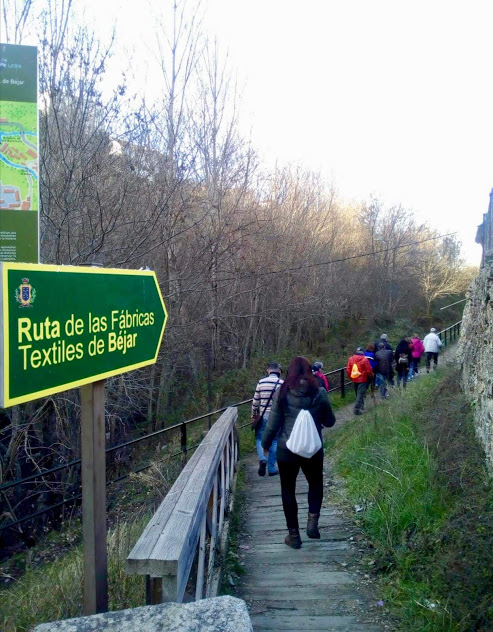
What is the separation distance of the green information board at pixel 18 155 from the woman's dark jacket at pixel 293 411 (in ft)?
8.58

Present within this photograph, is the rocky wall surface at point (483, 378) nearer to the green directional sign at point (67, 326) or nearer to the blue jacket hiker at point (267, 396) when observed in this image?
the blue jacket hiker at point (267, 396)

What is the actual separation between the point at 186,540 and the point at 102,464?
64cm

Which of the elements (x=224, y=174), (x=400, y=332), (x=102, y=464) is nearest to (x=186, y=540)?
(x=102, y=464)

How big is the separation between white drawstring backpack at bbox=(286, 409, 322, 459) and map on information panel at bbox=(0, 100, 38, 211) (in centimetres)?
271

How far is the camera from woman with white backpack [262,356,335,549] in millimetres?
4980

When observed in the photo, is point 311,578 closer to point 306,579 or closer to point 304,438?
point 306,579

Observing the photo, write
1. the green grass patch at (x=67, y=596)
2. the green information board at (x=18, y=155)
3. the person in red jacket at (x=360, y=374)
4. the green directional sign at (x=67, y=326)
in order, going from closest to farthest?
the green directional sign at (x=67, y=326), the green grass patch at (x=67, y=596), the green information board at (x=18, y=155), the person in red jacket at (x=360, y=374)

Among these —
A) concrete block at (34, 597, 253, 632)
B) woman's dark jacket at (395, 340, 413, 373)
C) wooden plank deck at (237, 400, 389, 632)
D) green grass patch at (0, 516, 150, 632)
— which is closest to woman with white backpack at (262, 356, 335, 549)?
wooden plank deck at (237, 400, 389, 632)

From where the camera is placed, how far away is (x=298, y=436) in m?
4.95

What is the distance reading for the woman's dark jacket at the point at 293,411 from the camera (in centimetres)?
516

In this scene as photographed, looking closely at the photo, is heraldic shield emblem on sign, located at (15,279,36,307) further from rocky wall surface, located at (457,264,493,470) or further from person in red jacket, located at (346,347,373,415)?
person in red jacket, located at (346,347,373,415)

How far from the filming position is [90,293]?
7.01 ft

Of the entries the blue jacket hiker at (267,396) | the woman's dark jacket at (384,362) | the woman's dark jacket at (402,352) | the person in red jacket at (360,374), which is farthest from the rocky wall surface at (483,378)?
the woman's dark jacket at (402,352)

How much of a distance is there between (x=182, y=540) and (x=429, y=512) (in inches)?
122
